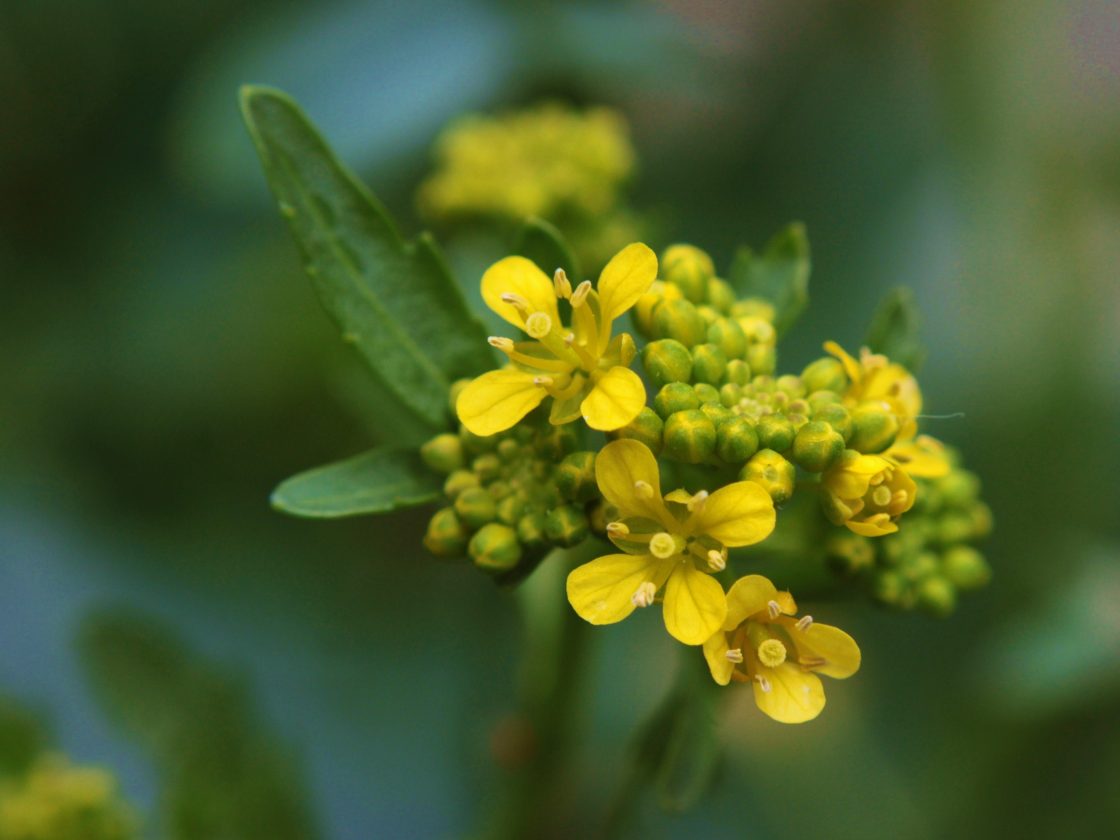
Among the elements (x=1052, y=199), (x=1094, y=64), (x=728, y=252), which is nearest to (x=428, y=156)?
(x=728, y=252)

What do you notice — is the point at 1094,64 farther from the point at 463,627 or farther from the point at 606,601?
the point at 606,601

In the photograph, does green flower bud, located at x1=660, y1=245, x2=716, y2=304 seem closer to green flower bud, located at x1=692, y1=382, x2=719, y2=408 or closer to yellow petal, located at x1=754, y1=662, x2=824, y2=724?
green flower bud, located at x1=692, y1=382, x2=719, y2=408

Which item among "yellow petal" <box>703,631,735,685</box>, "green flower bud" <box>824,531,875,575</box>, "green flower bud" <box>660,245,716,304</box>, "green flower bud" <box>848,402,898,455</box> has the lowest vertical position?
"green flower bud" <box>824,531,875,575</box>

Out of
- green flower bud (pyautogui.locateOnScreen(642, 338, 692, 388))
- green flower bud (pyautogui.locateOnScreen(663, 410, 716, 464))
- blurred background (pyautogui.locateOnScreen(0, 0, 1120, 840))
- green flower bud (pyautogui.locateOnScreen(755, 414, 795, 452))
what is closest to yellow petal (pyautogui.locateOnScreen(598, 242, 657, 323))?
green flower bud (pyautogui.locateOnScreen(642, 338, 692, 388))

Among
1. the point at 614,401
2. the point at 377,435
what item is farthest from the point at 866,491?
the point at 377,435

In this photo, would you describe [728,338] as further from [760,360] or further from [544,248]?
[544,248]

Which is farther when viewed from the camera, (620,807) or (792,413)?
(620,807)
